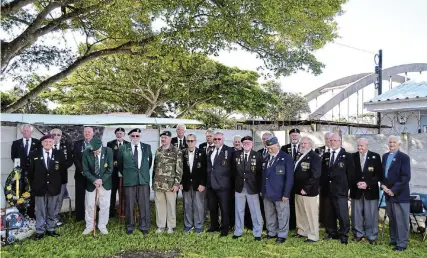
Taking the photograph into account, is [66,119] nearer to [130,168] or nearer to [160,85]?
[130,168]

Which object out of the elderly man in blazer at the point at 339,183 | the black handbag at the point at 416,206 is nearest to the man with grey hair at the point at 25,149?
the elderly man in blazer at the point at 339,183

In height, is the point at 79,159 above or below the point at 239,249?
above

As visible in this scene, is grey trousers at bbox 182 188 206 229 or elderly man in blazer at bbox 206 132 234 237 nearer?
elderly man in blazer at bbox 206 132 234 237

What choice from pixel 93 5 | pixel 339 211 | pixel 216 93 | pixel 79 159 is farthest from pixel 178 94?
pixel 339 211

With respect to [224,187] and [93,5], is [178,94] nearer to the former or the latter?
[93,5]

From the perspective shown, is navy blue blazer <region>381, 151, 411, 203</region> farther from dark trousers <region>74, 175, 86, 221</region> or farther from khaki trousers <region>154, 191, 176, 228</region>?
dark trousers <region>74, 175, 86, 221</region>

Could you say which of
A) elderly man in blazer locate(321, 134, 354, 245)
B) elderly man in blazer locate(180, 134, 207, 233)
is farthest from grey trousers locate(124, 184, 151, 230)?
elderly man in blazer locate(321, 134, 354, 245)

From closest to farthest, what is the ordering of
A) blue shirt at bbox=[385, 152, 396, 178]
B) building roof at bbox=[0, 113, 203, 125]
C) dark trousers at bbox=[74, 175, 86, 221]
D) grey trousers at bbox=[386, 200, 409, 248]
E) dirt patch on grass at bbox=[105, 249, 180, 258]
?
dirt patch on grass at bbox=[105, 249, 180, 258] → grey trousers at bbox=[386, 200, 409, 248] → blue shirt at bbox=[385, 152, 396, 178] → dark trousers at bbox=[74, 175, 86, 221] → building roof at bbox=[0, 113, 203, 125]

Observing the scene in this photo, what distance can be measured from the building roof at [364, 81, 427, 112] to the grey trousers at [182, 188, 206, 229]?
4553mm

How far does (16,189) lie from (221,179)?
2933 millimetres

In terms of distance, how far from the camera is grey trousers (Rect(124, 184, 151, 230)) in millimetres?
5723

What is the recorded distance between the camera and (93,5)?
29.8 feet

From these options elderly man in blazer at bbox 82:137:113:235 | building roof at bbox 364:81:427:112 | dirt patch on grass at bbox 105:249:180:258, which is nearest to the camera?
dirt patch on grass at bbox 105:249:180:258

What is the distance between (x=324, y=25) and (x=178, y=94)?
9.15 meters
